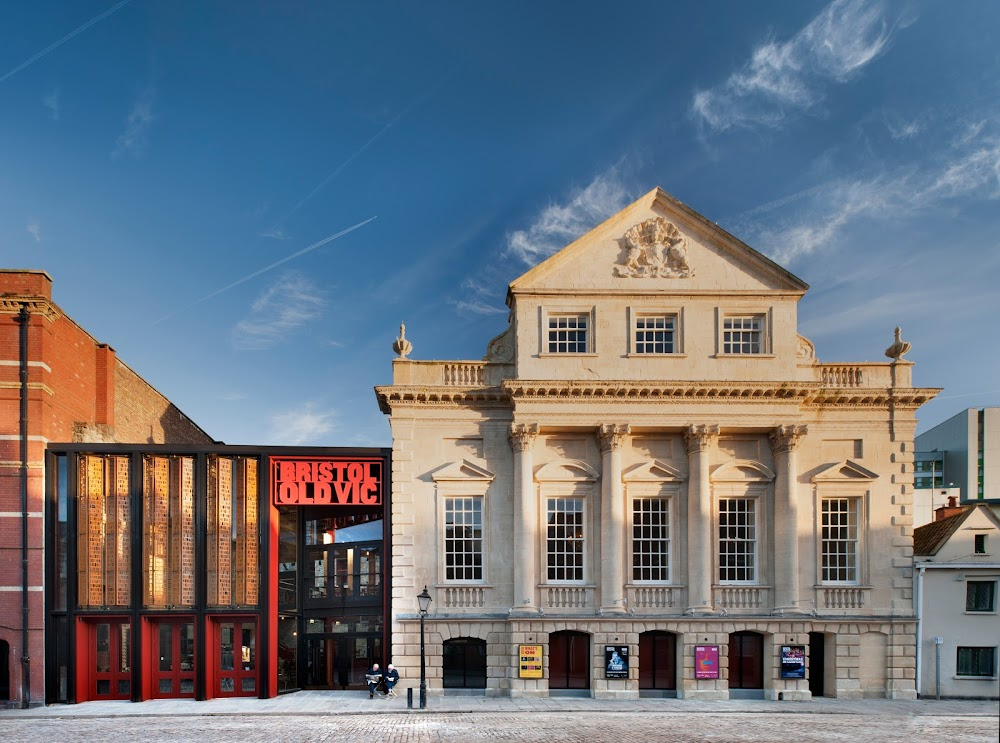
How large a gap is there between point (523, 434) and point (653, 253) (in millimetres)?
8568

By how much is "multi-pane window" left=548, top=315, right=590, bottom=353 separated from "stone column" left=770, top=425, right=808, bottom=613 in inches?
314

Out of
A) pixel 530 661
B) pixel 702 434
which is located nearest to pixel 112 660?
pixel 530 661

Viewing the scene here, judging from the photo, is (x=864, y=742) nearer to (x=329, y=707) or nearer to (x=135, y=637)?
(x=329, y=707)

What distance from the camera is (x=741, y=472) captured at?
28.1m

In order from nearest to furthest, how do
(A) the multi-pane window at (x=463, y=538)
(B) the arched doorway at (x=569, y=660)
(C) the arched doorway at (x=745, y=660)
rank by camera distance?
(B) the arched doorway at (x=569, y=660) → (C) the arched doorway at (x=745, y=660) → (A) the multi-pane window at (x=463, y=538)

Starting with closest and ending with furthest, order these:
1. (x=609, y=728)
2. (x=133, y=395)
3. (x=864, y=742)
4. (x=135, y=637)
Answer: (x=864, y=742)
(x=609, y=728)
(x=135, y=637)
(x=133, y=395)

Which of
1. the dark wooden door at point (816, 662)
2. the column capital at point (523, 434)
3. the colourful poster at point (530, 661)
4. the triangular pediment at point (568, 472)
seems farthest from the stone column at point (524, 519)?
the dark wooden door at point (816, 662)

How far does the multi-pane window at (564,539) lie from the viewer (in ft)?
91.7

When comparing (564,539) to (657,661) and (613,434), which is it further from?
(657,661)

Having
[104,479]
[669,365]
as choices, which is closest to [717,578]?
[669,365]

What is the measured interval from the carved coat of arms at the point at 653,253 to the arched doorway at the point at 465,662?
14.9 metres

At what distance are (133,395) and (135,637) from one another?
36.5 feet

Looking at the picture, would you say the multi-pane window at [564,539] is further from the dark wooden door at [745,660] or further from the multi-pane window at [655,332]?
the multi-pane window at [655,332]

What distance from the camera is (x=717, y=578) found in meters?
27.5
